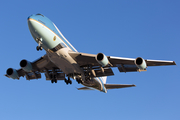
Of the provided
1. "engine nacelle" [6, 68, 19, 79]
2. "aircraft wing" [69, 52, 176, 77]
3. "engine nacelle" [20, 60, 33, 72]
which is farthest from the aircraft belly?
"engine nacelle" [6, 68, 19, 79]

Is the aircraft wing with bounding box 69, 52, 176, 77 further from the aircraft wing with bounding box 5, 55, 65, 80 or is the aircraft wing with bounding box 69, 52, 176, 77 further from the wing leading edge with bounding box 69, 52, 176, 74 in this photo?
the aircraft wing with bounding box 5, 55, 65, 80

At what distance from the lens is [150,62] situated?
2464 centimetres

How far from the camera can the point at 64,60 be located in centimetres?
2414

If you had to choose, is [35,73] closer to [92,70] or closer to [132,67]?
[92,70]

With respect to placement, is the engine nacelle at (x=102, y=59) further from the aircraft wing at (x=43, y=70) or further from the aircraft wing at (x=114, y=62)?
the aircraft wing at (x=43, y=70)

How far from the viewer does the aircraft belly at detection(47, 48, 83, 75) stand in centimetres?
2361

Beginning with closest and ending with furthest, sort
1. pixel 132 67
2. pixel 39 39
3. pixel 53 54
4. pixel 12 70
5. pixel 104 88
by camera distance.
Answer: pixel 39 39
pixel 53 54
pixel 132 67
pixel 12 70
pixel 104 88

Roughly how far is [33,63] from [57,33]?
20.2ft

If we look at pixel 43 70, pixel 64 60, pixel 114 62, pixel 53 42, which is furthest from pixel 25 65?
pixel 114 62

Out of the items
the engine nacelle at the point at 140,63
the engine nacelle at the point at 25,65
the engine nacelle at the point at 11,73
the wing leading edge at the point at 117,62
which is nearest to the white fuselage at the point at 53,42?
the wing leading edge at the point at 117,62

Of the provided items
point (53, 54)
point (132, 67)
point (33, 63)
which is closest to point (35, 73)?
point (33, 63)

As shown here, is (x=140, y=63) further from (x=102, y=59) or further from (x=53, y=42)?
(x=53, y=42)

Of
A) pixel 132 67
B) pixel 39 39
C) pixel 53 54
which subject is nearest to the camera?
pixel 39 39

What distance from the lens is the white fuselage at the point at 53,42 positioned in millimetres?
21552
